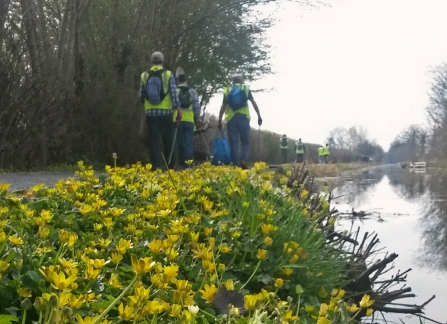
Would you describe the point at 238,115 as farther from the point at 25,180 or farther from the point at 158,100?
the point at 25,180

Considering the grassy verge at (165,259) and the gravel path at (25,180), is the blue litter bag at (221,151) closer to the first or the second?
the gravel path at (25,180)

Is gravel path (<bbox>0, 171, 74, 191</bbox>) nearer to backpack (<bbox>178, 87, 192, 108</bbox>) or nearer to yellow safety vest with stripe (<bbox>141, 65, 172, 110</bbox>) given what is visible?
yellow safety vest with stripe (<bbox>141, 65, 172, 110</bbox>)

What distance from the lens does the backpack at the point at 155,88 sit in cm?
811

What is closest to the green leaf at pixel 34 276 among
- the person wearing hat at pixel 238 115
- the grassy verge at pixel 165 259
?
the grassy verge at pixel 165 259

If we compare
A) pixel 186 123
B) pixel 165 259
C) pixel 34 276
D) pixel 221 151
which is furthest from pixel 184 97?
pixel 34 276

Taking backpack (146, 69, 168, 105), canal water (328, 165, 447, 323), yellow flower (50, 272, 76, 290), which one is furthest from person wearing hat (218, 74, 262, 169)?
yellow flower (50, 272, 76, 290)

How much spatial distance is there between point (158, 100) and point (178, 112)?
334mm

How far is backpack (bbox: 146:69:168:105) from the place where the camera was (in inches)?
319

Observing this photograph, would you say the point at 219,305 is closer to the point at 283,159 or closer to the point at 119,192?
the point at 119,192

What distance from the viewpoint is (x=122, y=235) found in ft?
8.63

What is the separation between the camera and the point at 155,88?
8102 mm

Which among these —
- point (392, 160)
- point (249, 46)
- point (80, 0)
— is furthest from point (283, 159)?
point (392, 160)

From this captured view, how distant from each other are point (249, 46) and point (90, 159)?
712 cm

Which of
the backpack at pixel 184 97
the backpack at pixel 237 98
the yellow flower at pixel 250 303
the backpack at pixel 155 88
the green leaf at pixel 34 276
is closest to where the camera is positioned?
the yellow flower at pixel 250 303
